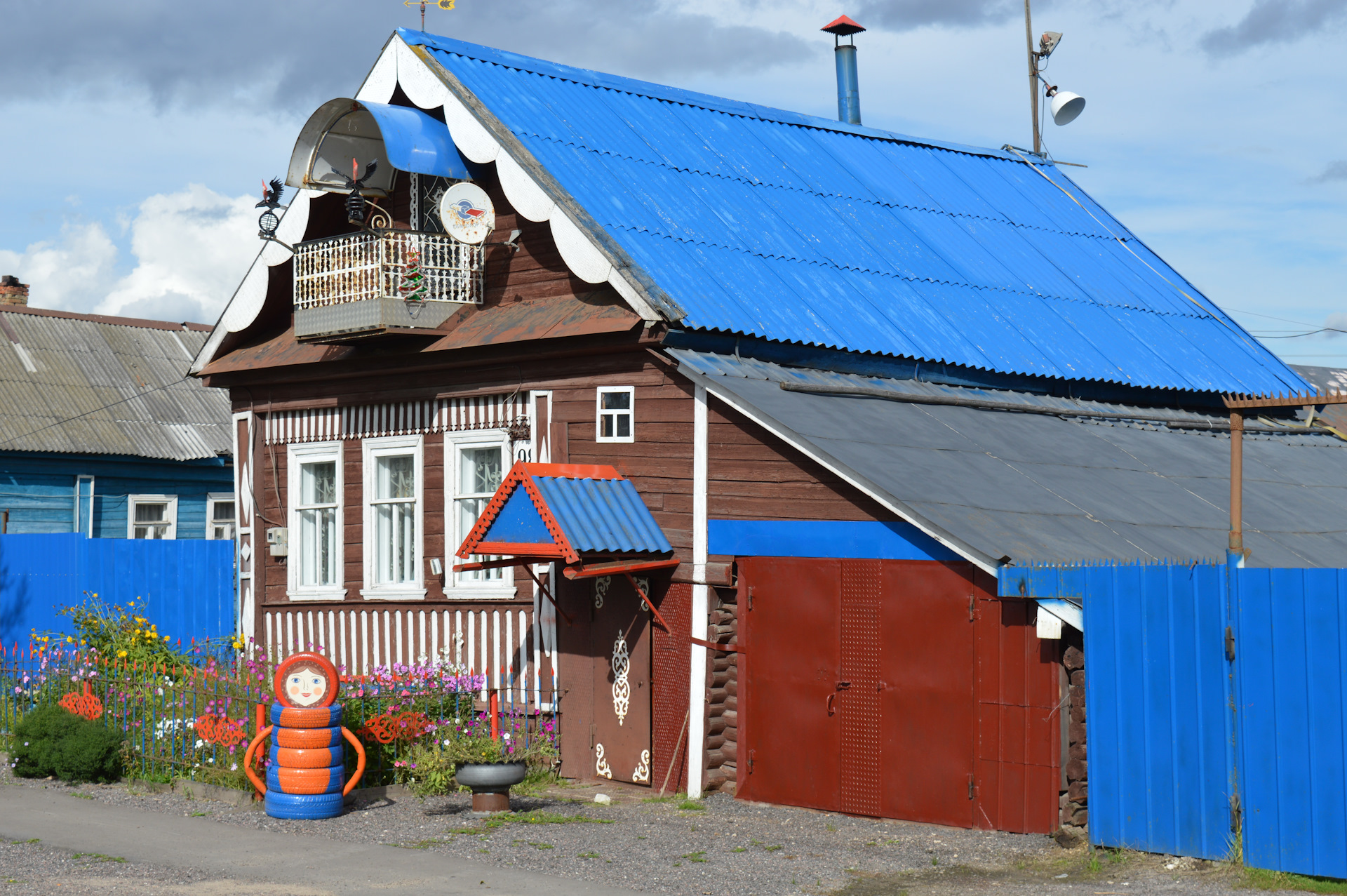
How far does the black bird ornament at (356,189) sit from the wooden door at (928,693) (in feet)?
23.4

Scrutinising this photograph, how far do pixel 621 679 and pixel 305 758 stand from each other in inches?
125

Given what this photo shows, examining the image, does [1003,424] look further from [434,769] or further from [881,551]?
[434,769]

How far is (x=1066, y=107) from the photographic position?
2361 centimetres

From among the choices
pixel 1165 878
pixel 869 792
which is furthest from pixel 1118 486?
pixel 1165 878

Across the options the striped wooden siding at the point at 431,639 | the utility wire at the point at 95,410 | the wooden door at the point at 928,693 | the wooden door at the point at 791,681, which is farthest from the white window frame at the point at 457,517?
the utility wire at the point at 95,410

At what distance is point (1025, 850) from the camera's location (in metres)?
10.5

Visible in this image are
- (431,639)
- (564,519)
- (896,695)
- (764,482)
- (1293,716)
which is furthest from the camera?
(431,639)

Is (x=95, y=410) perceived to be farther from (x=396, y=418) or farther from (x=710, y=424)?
(x=710, y=424)

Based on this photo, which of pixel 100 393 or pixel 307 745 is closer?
pixel 307 745

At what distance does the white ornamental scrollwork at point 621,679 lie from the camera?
45.9ft

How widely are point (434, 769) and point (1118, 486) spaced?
6567 mm

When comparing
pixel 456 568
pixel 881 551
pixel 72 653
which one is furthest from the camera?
pixel 72 653

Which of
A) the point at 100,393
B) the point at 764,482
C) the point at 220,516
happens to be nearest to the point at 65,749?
→ the point at 764,482

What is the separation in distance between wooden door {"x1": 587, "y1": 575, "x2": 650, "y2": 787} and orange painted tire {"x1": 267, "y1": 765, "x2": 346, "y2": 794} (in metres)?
2.86
